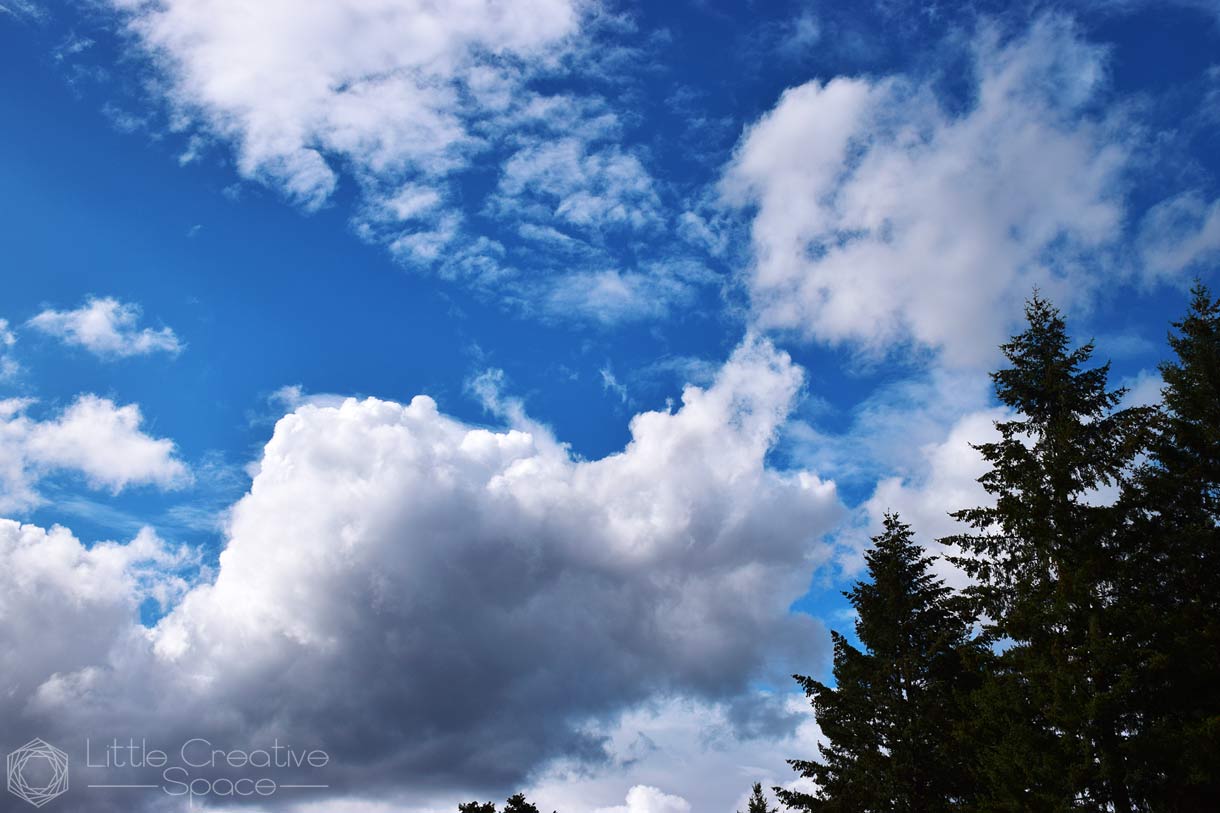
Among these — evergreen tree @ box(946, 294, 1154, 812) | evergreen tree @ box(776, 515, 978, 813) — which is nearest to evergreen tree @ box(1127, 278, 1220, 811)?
evergreen tree @ box(946, 294, 1154, 812)

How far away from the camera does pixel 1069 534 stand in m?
21.2

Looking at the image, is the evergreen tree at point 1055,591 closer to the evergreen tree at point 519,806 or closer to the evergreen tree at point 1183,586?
the evergreen tree at point 1183,586

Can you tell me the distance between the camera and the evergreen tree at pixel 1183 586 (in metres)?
18.3

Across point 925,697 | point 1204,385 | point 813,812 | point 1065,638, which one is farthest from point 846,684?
point 1204,385

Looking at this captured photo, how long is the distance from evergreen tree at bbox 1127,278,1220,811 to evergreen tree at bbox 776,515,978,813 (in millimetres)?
5953

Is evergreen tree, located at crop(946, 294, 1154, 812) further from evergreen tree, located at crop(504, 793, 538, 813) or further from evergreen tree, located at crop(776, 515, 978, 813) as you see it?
evergreen tree, located at crop(504, 793, 538, 813)

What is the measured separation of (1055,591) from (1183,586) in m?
5.94

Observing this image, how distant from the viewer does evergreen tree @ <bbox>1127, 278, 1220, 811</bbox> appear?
18.3 meters

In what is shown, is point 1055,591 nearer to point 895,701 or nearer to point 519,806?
point 895,701

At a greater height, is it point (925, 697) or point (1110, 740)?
point (925, 697)

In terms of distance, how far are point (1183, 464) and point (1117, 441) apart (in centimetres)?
496

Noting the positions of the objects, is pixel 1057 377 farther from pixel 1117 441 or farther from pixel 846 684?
pixel 846 684

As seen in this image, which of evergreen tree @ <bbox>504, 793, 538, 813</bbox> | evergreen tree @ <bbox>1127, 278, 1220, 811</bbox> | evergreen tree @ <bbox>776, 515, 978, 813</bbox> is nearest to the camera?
evergreen tree @ <bbox>1127, 278, 1220, 811</bbox>

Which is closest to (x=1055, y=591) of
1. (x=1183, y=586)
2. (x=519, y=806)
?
(x=1183, y=586)
